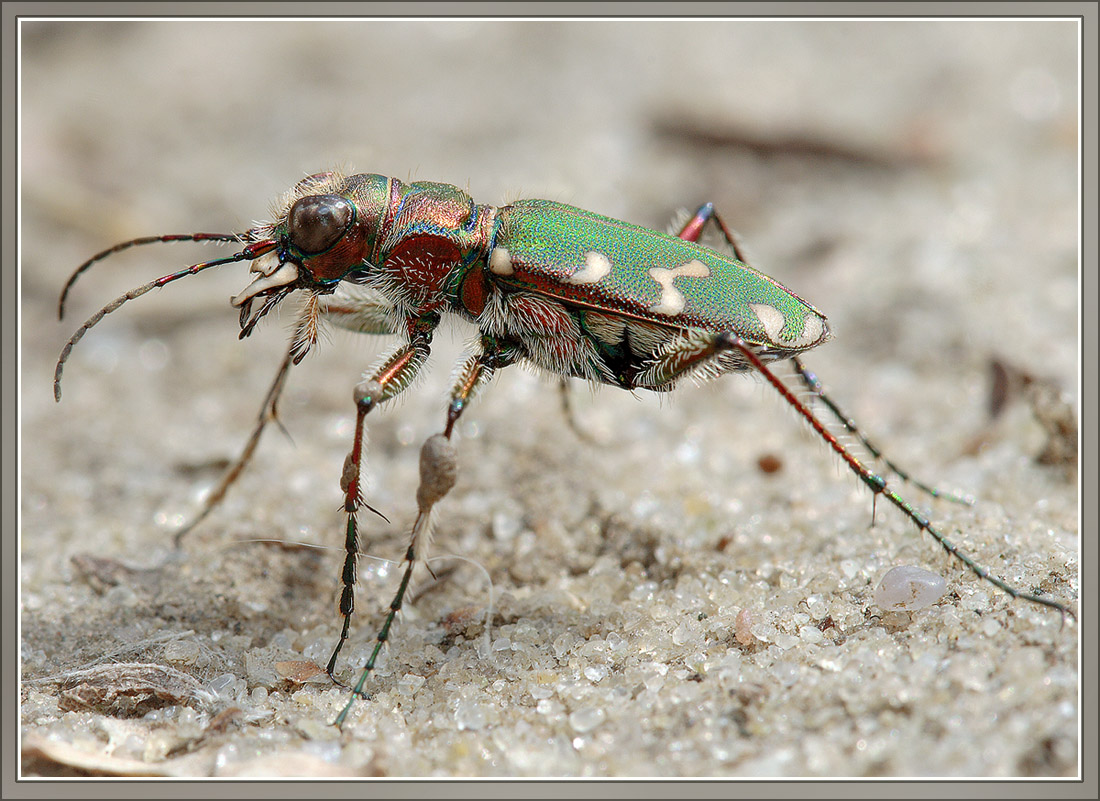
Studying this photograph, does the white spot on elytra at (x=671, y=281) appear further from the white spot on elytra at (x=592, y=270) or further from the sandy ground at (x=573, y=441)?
the sandy ground at (x=573, y=441)

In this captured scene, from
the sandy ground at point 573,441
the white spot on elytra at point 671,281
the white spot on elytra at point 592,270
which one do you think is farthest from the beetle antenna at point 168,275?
the white spot on elytra at point 671,281

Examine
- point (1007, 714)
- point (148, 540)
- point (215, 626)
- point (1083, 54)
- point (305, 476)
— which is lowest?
point (1007, 714)

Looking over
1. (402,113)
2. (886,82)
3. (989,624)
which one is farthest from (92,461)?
(886,82)

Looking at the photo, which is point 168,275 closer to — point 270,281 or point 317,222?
point 270,281

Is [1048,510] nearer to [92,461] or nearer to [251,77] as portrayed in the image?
[92,461]

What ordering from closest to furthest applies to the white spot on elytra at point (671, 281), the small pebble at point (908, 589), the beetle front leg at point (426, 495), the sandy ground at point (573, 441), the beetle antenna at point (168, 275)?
the sandy ground at point (573, 441) → the small pebble at point (908, 589) → the beetle front leg at point (426, 495) → the beetle antenna at point (168, 275) → the white spot on elytra at point (671, 281)

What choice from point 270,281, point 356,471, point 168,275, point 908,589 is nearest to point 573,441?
point 356,471

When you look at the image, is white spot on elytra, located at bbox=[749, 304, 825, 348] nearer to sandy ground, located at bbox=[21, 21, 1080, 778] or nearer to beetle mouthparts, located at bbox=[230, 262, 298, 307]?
sandy ground, located at bbox=[21, 21, 1080, 778]

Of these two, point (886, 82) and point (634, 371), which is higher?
point (886, 82)
